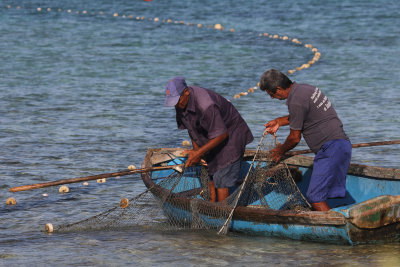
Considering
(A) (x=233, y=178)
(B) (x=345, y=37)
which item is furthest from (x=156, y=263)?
(B) (x=345, y=37)

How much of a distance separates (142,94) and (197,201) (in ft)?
33.6

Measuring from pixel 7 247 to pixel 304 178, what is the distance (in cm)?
360

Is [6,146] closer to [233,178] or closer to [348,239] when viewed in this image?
[233,178]

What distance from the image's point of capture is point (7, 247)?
8.59 metres

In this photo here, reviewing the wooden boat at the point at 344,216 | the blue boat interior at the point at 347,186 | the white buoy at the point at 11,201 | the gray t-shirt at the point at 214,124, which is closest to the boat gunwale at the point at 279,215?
the wooden boat at the point at 344,216

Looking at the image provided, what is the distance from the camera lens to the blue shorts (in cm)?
796

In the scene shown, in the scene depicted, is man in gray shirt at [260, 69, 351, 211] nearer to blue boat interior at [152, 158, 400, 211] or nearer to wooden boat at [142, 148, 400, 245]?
wooden boat at [142, 148, 400, 245]

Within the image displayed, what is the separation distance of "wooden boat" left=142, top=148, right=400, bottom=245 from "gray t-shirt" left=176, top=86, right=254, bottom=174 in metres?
0.53

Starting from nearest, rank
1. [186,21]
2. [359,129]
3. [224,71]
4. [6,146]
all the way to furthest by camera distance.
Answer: [6,146], [359,129], [224,71], [186,21]

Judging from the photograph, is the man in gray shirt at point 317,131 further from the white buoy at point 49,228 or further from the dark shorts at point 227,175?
the white buoy at point 49,228

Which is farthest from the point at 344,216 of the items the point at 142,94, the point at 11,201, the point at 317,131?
the point at 142,94

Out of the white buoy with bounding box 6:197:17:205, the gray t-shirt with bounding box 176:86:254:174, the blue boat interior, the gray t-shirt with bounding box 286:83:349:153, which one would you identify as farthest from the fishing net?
the white buoy with bounding box 6:197:17:205

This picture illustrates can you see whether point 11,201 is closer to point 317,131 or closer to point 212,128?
point 212,128

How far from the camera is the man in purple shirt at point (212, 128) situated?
27.1ft
